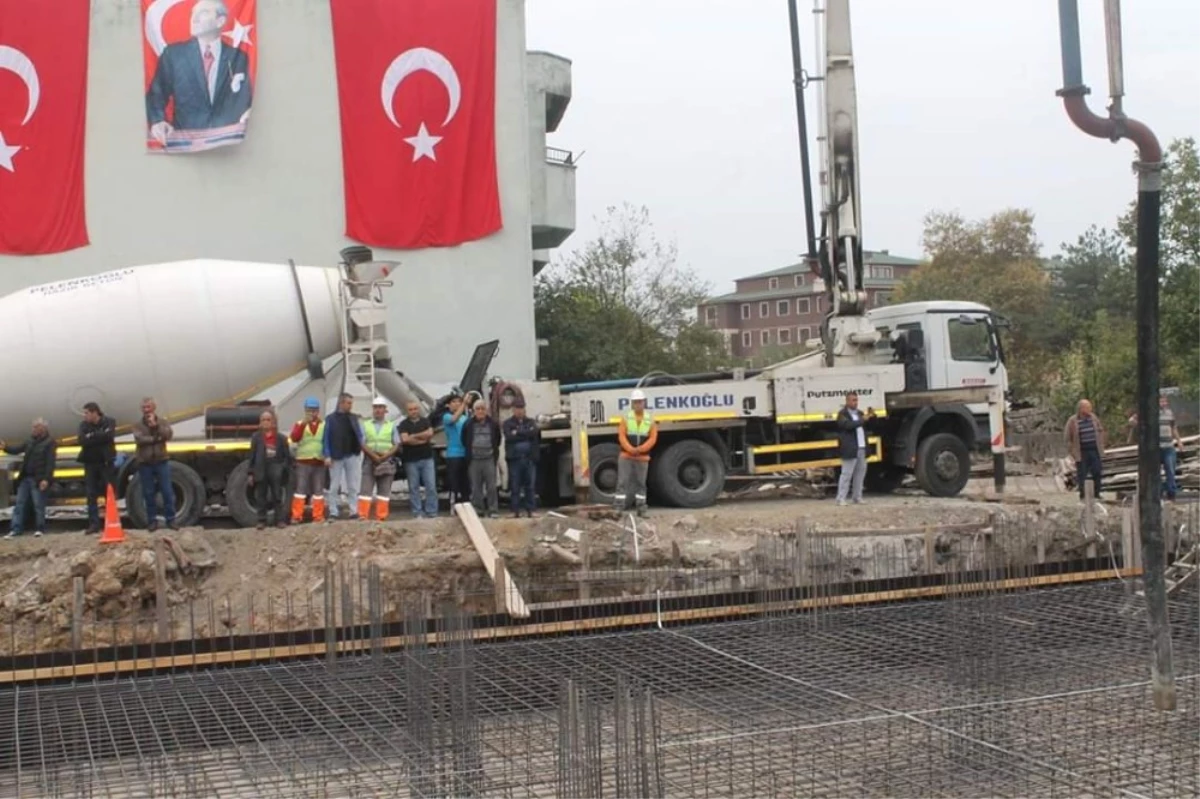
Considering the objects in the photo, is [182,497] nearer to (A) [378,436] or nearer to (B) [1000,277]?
(A) [378,436]

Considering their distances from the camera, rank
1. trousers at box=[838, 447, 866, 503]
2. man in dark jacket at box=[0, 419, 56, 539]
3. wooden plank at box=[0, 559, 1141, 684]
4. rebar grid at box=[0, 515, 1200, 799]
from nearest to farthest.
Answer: rebar grid at box=[0, 515, 1200, 799], wooden plank at box=[0, 559, 1141, 684], man in dark jacket at box=[0, 419, 56, 539], trousers at box=[838, 447, 866, 503]

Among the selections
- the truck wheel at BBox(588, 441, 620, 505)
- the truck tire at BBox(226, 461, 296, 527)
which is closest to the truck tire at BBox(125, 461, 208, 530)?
the truck tire at BBox(226, 461, 296, 527)

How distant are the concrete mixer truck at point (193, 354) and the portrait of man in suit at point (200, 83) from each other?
29.1 ft

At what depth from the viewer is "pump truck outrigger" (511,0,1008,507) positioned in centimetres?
1459

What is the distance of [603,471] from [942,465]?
14.6 feet

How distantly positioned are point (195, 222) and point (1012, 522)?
15801 millimetres

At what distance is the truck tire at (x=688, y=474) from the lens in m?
14.5

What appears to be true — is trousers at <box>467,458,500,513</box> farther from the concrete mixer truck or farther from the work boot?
the work boot

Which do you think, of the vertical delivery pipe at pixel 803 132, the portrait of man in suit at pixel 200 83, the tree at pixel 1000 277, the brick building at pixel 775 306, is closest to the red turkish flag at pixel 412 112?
the portrait of man in suit at pixel 200 83

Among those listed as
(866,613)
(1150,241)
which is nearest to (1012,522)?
(866,613)

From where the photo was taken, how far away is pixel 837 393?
49.7 ft

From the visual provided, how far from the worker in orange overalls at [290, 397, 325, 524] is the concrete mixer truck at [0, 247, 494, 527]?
2.76 ft

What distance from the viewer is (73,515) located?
14.5 meters

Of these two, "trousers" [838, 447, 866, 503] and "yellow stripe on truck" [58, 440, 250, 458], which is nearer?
"yellow stripe on truck" [58, 440, 250, 458]
